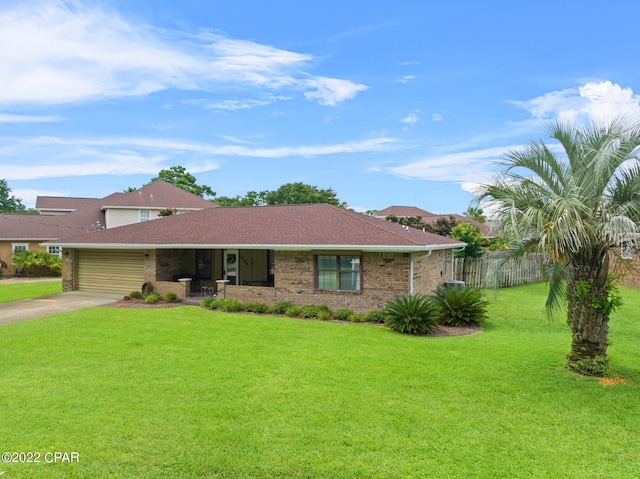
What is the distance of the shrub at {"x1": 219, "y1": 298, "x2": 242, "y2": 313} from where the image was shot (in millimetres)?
14680

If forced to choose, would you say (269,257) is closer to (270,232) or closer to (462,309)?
(270,232)

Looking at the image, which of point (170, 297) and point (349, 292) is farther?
point (170, 297)

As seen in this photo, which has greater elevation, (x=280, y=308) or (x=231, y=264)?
(x=231, y=264)

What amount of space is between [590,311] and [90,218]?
37.8 m

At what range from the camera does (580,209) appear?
7.04 m

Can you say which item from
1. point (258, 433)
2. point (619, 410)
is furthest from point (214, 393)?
point (619, 410)

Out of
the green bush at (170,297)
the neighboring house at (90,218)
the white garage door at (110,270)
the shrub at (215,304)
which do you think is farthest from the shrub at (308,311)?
the neighboring house at (90,218)

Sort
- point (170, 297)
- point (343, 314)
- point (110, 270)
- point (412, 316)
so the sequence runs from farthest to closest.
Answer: point (110, 270), point (170, 297), point (343, 314), point (412, 316)

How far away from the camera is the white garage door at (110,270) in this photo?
59.5 ft

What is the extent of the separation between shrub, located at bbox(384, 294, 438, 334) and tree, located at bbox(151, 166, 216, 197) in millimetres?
47393

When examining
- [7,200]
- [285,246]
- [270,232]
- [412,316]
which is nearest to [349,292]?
[285,246]

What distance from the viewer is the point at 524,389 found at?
22.8 feet

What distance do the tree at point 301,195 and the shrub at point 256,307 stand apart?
41.1 m

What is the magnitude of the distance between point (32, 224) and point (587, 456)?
37776mm
